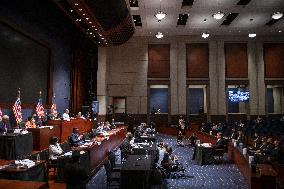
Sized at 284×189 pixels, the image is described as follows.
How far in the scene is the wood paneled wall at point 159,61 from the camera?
882 inches

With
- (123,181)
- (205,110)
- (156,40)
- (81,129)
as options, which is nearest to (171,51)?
(156,40)

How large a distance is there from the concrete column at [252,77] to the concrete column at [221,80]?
186cm

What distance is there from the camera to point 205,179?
900cm

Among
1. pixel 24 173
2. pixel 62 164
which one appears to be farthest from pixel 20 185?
pixel 62 164

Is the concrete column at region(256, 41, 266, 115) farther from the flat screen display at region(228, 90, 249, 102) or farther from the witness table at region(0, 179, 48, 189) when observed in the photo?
the witness table at region(0, 179, 48, 189)

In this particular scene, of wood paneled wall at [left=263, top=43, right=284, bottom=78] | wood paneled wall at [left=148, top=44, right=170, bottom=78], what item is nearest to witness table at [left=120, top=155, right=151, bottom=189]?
wood paneled wall at [left=148, top=44, right=170, bottom=78]

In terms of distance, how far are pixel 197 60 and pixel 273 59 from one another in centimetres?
551

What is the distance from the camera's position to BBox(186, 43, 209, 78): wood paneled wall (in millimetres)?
22281

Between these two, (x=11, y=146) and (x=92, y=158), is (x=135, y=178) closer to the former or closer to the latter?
(x=92, y=158)

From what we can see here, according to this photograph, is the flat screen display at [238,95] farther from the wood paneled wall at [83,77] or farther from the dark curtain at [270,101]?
the wood paneled wall at [83,77]

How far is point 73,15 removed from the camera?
1330 cm

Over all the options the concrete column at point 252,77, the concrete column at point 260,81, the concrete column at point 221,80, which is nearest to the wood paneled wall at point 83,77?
the concrete column at point 221,80

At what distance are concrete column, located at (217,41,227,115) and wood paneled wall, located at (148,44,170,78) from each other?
3.74 meters

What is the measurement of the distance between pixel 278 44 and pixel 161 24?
929cm
